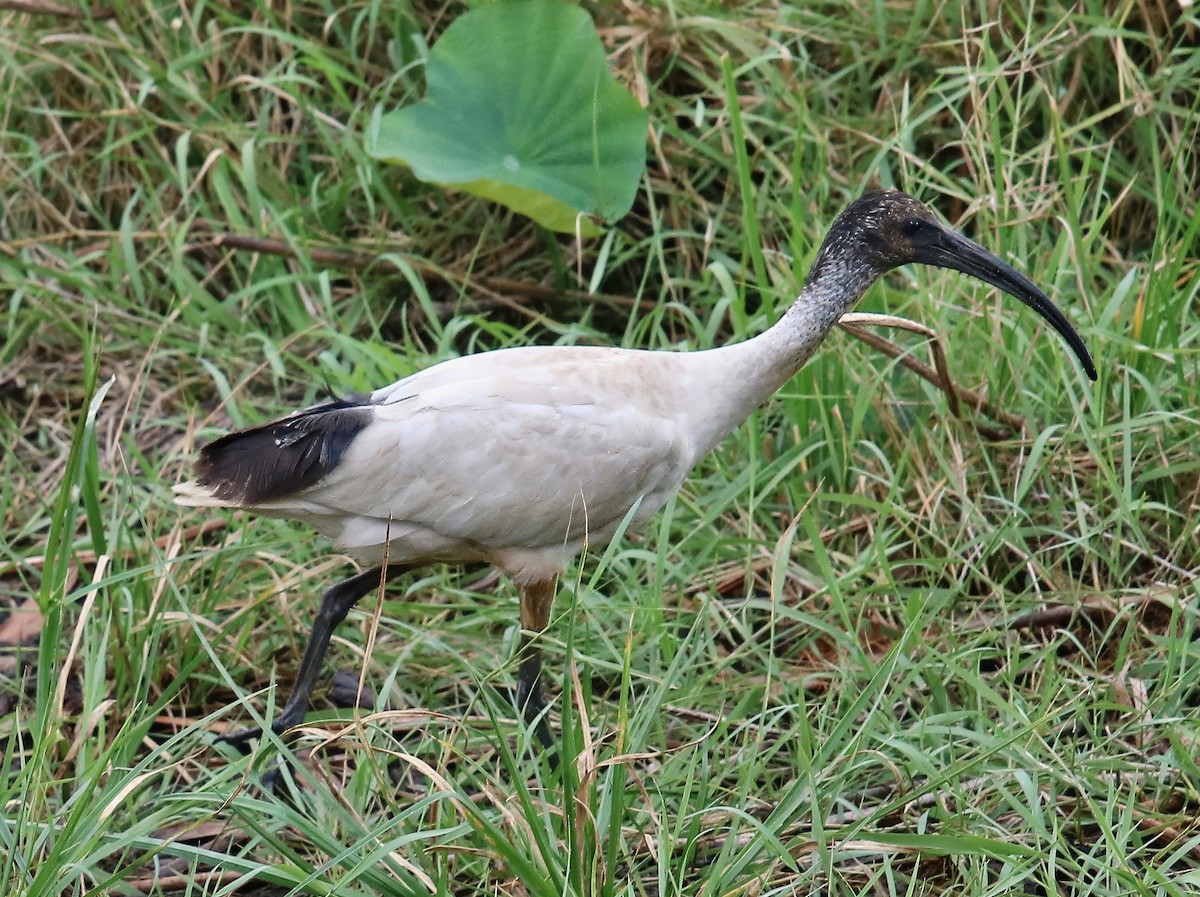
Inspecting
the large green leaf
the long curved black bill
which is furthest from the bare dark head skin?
the large green leaf

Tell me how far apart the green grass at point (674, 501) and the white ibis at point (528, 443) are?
0.24 meters

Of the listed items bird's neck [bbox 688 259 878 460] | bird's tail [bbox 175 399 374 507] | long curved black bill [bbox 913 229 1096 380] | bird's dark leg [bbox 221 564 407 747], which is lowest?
bird's dark leg [bbox 221 564 407 747]

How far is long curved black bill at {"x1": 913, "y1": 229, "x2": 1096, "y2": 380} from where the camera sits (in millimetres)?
3584

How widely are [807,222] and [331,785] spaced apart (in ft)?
8.17

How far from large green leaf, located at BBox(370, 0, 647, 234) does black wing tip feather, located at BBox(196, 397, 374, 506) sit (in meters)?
1.31

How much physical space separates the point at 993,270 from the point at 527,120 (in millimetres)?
1650

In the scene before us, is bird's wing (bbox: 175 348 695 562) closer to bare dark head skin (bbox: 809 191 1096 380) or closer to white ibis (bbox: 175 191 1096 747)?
white ibis (bbox: 175 191 1096 747)

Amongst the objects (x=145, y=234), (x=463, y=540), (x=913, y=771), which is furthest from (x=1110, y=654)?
(x=145, y=234)

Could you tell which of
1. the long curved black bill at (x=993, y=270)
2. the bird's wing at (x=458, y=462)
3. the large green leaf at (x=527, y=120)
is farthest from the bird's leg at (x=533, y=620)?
the large green leaf at (x=527, y=120)

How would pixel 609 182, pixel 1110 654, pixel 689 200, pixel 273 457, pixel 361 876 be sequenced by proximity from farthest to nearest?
pixel 689 200 → pixel 609 182 → pixel 1110 654 → pixel 273 457 → pixel 361 876

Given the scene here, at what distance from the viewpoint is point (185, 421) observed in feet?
15.6

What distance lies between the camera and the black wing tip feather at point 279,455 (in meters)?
3.39

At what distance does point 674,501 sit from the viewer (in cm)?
383

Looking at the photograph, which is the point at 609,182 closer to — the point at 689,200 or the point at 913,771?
the point at 689,200
